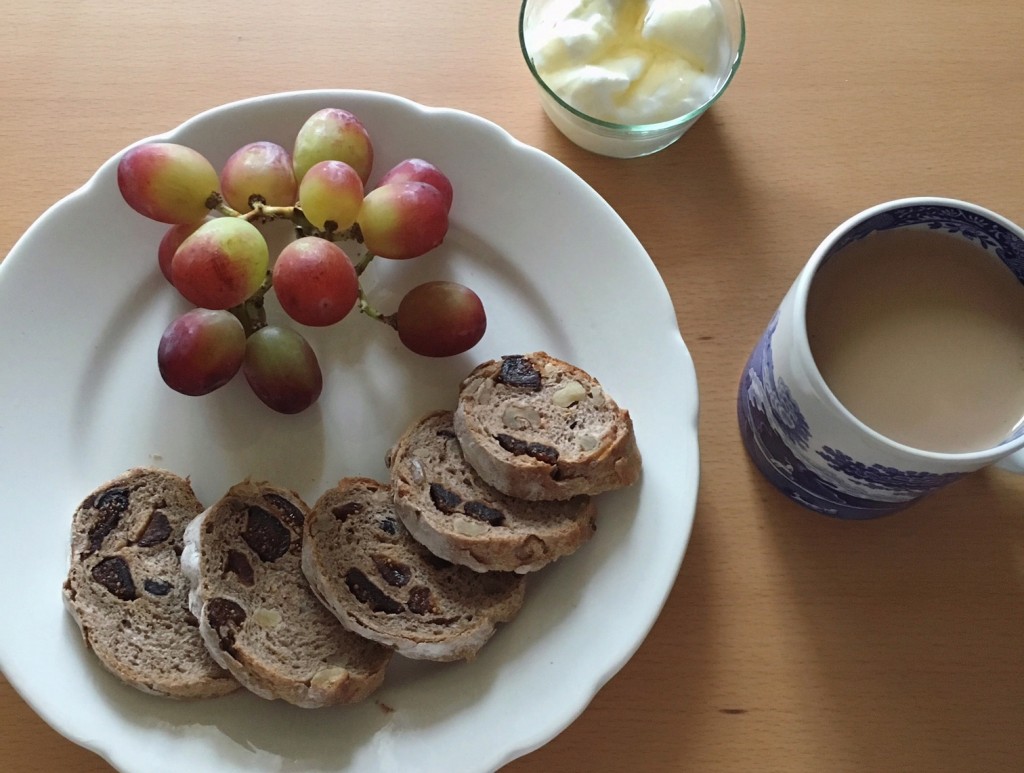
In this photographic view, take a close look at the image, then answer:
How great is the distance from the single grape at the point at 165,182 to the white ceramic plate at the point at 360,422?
88mm

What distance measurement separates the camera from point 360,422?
40.6 inches

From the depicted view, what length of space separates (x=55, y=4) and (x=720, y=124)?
0.95m

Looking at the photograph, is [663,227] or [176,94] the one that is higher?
[176,94]

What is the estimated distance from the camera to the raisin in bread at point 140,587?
2.98 feet

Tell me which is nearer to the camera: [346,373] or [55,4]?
[346,373]

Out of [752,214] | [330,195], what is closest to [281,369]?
[330,195]

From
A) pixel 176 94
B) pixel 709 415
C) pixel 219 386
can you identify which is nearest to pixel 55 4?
pixel 176 94

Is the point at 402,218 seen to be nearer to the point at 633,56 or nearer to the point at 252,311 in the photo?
the point at 252,311

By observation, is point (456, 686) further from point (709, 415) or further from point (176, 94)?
point (176, 94)

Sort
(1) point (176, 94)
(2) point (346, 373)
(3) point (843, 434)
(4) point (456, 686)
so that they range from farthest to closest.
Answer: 1. (1) point (176, 94)
2. (2) point (346, 373)
3. (4) point (456, 686)
4. (3) point (843, 434)

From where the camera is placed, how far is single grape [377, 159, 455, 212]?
1.00 meters

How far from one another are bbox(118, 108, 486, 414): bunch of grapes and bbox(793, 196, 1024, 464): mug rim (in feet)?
1.19

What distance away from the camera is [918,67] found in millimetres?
1194

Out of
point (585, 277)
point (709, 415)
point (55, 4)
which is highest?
point (55, 4)
